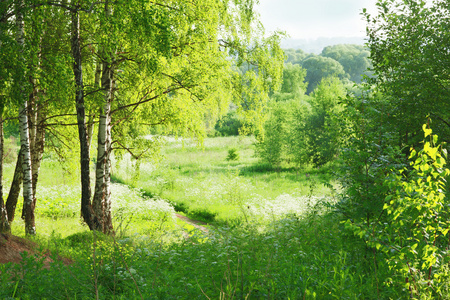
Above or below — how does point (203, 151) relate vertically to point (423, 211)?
above

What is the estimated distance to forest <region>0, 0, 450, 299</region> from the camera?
9.62ft

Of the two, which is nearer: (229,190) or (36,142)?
(36,142)

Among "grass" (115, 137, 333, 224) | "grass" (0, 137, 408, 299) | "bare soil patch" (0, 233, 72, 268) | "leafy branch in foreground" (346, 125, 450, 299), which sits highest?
"leafy branch in foreground" (346, 125, 450, 299)

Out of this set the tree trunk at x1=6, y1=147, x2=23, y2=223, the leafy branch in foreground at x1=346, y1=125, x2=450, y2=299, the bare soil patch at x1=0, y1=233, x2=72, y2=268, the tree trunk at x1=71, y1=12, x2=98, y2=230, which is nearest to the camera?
the leafy branch in foreground at x1=346, y1=125, x2=450, y2=299

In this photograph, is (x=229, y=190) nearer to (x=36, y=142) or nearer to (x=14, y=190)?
(x=36, y=142)

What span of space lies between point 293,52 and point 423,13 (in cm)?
16197

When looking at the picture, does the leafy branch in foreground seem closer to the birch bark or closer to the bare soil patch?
the bare soil patch

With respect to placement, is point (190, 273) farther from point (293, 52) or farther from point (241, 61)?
point (293, 52)

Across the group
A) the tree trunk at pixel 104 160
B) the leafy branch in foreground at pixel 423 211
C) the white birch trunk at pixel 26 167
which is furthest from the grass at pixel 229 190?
the leafy branch in foreground at pixel 423 211

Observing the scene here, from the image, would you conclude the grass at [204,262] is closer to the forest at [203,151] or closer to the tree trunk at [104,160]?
the forest at [203,151]

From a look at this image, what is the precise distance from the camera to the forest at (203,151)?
2.93 meters

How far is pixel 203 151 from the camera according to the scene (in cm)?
812

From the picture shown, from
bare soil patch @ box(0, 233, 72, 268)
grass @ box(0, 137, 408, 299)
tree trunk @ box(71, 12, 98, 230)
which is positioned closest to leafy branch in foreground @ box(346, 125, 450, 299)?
grass @ box(0, 137, 408, 299)

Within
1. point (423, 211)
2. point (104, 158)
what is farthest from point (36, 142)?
point (423, 211)
